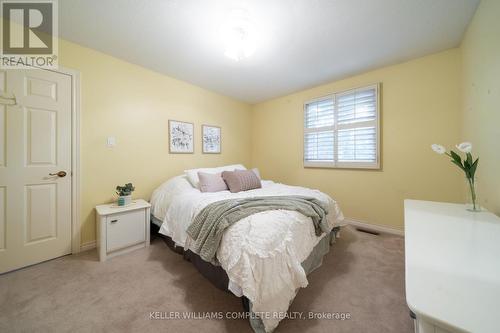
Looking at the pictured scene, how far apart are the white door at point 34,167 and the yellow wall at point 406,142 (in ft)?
11.4

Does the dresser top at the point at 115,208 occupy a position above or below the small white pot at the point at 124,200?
below

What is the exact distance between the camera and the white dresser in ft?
1.40

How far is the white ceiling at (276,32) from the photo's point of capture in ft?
5.22

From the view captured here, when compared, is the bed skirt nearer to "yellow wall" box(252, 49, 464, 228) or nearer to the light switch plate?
"yellow wall" box(252, 49, 464, 228)

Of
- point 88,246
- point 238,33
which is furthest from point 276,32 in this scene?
point 88,246

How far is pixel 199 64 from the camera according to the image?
8.26 ft

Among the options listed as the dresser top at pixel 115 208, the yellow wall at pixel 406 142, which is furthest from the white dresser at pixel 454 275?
the dresser top at pixel 115 208

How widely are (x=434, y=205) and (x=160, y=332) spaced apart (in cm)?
219

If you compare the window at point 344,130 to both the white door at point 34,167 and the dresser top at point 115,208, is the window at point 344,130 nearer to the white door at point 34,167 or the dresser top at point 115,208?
the dresser top at point 115,208

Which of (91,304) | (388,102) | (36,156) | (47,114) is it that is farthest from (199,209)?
(388,102)

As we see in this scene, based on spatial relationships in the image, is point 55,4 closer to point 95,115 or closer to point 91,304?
point 95,115

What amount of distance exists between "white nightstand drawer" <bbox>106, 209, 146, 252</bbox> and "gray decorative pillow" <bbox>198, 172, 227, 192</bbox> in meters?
0.78

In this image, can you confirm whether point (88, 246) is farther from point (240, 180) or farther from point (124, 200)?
point (240, 180)

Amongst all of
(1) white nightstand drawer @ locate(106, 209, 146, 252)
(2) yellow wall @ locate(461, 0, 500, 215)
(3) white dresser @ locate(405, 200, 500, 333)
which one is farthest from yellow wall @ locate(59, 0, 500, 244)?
(3) white dresser @ locate(405, 200, 500, 333)
